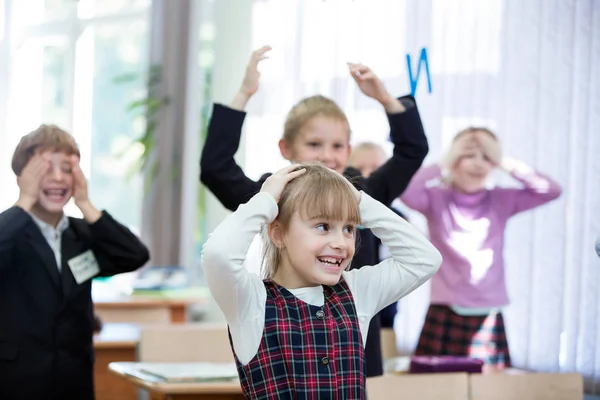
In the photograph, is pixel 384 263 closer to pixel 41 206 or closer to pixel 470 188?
pixel 41 206

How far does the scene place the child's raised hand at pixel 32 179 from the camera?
9.75ft

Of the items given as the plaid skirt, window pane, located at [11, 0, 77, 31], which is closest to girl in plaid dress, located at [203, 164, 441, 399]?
the plaid skirt

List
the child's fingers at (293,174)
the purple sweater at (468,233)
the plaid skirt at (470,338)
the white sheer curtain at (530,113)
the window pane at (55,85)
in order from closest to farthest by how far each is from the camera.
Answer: the child's fingers at (293,174)
the plaid skirt at (470,338)
the purple sweater at (468,233)
the white sheer curtain at (530,113)
the window pane at (55,85)

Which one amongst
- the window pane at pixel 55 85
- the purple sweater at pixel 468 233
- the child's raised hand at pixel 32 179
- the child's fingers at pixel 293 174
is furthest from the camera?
the window pane at pixel 55 85

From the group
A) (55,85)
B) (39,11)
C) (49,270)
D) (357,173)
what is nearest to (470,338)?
(357,173)

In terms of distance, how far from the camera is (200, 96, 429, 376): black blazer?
2762mm

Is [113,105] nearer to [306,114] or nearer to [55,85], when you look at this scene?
[55,85]

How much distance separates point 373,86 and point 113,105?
4.95 m

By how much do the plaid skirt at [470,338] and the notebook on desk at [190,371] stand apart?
130cm

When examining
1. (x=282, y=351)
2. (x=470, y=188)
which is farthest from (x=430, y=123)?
(x=282, y=351)

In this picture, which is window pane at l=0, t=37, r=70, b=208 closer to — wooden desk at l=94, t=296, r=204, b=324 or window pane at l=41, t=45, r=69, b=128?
window pane at l=41, t=45, r=69, b=128

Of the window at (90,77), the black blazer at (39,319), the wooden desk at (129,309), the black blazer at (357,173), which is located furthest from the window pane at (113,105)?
the black blazer at (357,173)

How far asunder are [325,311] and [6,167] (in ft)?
19.2

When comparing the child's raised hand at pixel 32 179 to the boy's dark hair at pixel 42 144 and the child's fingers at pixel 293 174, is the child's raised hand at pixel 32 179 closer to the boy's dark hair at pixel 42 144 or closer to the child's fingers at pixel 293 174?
the boy's dark hair at pixel 42 144
